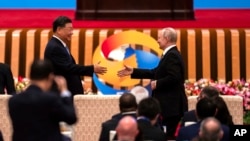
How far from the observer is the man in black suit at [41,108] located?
4523 millimetres

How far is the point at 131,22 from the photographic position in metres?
9.94

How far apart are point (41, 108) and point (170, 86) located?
92.9 inches

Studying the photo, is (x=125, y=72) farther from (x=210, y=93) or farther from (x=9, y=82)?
(x=210, y=93)

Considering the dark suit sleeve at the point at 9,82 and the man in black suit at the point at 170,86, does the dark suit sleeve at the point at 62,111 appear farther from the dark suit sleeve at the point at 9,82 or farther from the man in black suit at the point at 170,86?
the dark suit sleeve at the point at 9,82

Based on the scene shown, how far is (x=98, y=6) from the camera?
990cm

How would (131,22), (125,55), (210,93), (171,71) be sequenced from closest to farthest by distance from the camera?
(210,93) < (171,71) < (125,55) < (131,22)

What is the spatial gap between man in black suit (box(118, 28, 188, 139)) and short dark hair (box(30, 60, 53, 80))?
2.25 m

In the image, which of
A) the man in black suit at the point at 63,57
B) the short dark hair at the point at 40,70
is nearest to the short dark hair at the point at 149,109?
the short dark hair at the point at 40,70

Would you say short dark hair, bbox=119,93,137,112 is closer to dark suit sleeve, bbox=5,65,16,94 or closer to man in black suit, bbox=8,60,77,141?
man in black suit, bbox=8,60,77,141

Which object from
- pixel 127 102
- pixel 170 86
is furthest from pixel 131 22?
pixel 127 102

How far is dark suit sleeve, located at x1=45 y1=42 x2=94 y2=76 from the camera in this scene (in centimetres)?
688

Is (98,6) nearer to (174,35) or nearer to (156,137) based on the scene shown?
(174,35)

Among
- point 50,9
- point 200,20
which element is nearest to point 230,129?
point 200,20

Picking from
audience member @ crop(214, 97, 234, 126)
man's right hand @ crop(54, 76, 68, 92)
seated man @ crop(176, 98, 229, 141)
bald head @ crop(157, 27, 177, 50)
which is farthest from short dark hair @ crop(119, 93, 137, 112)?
bald head @ crop(157, 27, 177, 50)
